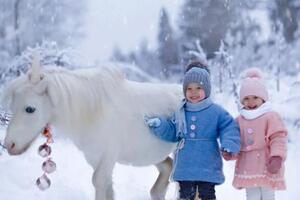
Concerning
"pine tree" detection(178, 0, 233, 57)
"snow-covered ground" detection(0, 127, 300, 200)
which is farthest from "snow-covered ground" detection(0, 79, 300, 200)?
"pine tree" detection(178, 0, 233, 57)

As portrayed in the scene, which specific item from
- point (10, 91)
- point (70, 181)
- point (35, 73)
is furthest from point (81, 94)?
point (70, 181)

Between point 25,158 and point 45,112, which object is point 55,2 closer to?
point 25,158

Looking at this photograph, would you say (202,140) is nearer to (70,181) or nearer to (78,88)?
(78,88)

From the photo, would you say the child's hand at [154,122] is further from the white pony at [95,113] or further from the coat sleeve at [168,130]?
the white pony at [95,113]

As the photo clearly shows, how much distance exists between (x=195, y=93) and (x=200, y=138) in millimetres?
316

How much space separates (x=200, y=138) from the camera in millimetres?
3354

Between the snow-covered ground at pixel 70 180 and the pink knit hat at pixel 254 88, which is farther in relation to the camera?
the snow-covered ground at pixel 70 180

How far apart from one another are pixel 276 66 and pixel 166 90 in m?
10.7

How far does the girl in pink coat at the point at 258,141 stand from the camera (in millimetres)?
3246

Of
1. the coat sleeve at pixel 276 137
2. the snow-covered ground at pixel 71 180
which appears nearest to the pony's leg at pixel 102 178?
the snow-covered ground at pixel 71 180

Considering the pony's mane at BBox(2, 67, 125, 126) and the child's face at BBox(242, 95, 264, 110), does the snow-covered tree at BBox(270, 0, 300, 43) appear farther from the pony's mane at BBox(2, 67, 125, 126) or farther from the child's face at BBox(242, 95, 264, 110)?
the child's face at BBox(242, 95, 264, 110)

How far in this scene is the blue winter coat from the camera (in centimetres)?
330

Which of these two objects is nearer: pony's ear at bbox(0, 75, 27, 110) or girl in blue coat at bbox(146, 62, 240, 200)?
girl in blue coat at bbox(146, 62, 240, 200)

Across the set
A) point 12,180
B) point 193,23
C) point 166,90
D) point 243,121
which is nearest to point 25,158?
point 12,180
